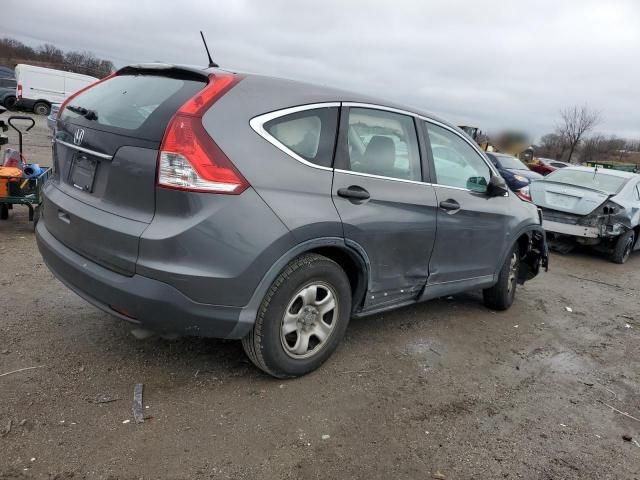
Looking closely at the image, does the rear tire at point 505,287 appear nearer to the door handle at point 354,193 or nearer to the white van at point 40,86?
the door handle at point 354,193

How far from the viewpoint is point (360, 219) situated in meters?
3.21

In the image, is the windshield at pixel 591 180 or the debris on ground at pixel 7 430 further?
the windshield at pixel 591 180

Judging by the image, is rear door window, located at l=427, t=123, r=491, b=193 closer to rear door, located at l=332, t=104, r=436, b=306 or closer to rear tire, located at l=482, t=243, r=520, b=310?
rear door, located at l=332, t=104, r=436, b=306

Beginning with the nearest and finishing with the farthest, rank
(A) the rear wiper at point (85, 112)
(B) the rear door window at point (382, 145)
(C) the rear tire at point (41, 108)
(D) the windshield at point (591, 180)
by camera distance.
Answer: (A) the rear wiper at point (85, 112)
(B) the rear door window at point (382, 145)
(D) the windshield at point (591, 180)
(C) the rear tire at point (41, 108)

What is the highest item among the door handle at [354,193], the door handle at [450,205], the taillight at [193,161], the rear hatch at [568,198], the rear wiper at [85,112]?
the rear wiper at [85,112]

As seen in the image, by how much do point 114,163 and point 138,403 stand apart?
1308mm

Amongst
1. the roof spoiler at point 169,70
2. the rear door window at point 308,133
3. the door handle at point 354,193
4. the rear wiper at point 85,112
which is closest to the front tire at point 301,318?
the door handle at point 354,193

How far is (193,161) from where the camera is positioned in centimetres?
256

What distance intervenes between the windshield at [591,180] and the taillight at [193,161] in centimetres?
802

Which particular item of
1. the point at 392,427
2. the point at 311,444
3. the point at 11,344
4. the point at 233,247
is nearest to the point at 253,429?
the point at 311,444

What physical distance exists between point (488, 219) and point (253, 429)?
8.89ft

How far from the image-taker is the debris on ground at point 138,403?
2.70 meters

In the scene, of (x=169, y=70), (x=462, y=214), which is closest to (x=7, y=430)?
(x=169, y=70)

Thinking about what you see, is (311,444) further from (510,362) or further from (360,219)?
(510,362)
